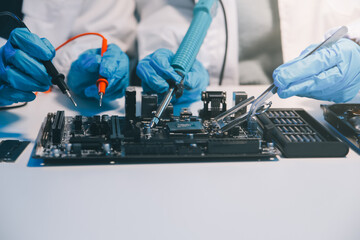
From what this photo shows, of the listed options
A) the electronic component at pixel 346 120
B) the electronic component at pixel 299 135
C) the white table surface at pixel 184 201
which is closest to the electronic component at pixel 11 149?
the white table surface at pixel 184 201

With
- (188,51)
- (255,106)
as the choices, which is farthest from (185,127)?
(188,51)

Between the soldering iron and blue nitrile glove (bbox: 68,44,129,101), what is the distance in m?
0.17

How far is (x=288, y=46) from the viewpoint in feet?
4.72

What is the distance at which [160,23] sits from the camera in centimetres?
141

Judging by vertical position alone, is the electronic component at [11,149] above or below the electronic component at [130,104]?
below

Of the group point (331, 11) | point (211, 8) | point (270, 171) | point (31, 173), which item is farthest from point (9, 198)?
point (331, 11)

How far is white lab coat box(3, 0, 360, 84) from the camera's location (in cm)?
132

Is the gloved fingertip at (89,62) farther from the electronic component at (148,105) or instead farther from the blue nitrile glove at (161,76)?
the electronic component at (148,105)

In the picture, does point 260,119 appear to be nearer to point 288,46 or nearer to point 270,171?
point 270,171

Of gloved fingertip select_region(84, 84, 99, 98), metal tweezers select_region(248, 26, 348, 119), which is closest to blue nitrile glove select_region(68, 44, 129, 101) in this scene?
gloved fingertip select_region(84, 84, 99, 98)

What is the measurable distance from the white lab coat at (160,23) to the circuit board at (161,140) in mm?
561

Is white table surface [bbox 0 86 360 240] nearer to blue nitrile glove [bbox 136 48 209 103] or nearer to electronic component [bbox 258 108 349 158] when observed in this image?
electronic component [bbox 258 108 349 158]

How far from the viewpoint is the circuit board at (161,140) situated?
0.71m

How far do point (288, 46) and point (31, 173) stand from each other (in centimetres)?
110
